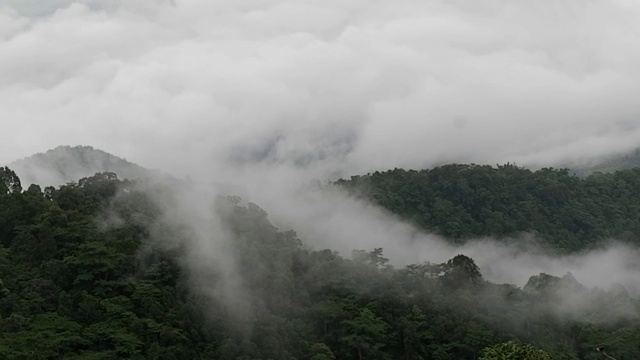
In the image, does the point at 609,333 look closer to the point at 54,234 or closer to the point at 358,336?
the point at 358,336

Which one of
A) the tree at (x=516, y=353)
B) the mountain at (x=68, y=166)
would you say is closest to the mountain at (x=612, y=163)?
the mountain at (x=68, y=166)

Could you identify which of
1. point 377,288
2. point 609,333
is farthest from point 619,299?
point 377,288

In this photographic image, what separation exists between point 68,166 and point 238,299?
42.9 meters

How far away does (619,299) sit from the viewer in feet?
188

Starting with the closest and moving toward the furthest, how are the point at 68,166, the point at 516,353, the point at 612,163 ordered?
the point at 516,353, the point at 68,166, the point at 612,163

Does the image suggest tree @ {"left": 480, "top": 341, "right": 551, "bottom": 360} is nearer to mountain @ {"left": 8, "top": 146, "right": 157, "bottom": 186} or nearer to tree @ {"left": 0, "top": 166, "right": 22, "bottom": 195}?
tree @ {"left": 0, "top": 166, "right": 22, "bottom": 195}

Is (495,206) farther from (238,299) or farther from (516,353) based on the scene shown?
(516,353)

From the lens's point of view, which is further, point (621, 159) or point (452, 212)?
point (621, 159)

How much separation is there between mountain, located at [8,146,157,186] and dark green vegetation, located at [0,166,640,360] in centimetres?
2088

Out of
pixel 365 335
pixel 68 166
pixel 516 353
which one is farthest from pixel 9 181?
pixel 516 353

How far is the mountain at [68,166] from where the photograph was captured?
75938 mm

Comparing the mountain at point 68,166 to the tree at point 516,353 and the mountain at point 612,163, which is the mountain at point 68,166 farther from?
the mountain at point 612,163

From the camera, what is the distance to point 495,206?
84438 millimetres

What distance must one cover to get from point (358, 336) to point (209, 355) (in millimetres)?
10045
